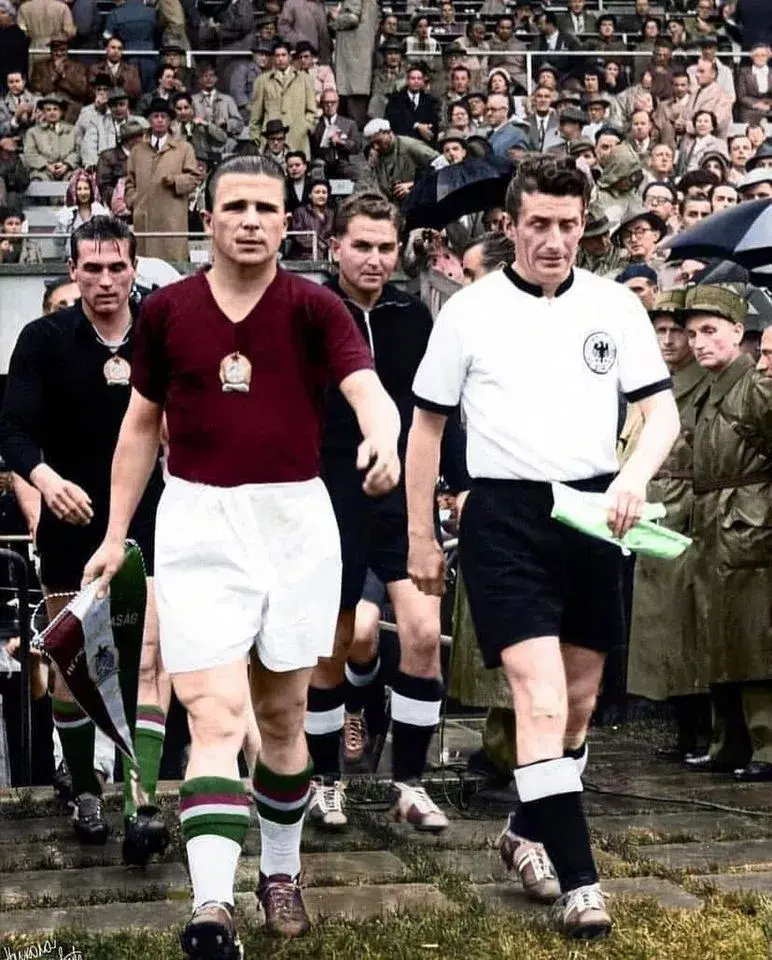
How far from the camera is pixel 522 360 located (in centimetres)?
526

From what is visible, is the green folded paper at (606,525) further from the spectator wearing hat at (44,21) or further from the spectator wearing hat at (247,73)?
the spectator wearing hat at (44,21)

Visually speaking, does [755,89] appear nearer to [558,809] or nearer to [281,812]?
[558,809]

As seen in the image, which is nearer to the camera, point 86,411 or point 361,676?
point 86,411

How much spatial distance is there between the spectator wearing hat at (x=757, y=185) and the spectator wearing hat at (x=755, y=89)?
6957mm

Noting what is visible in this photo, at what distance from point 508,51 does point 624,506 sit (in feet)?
55.4

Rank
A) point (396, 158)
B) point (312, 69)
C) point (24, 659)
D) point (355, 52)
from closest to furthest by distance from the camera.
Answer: point (24, 659), point (396, 158), point (312, 69), point (355, 52)

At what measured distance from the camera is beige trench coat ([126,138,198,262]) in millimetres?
17422

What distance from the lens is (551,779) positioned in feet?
16.8

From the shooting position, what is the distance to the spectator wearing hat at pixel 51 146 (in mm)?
18922

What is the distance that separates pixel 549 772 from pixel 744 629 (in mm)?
3345

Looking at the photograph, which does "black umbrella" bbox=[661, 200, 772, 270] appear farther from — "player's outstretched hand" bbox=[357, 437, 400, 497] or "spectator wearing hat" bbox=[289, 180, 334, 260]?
"spectator wearing hat" bbox=[289, 180, 334, 260]

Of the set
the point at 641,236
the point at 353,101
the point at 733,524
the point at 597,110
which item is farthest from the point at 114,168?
the point at 733,524

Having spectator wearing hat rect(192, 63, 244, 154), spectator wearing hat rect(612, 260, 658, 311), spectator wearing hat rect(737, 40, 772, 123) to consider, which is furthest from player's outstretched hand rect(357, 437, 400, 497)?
spectator wearing hat rect(737, 40, 772, 123)

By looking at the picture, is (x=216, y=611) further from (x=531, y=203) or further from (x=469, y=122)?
(x=469, y=122)
